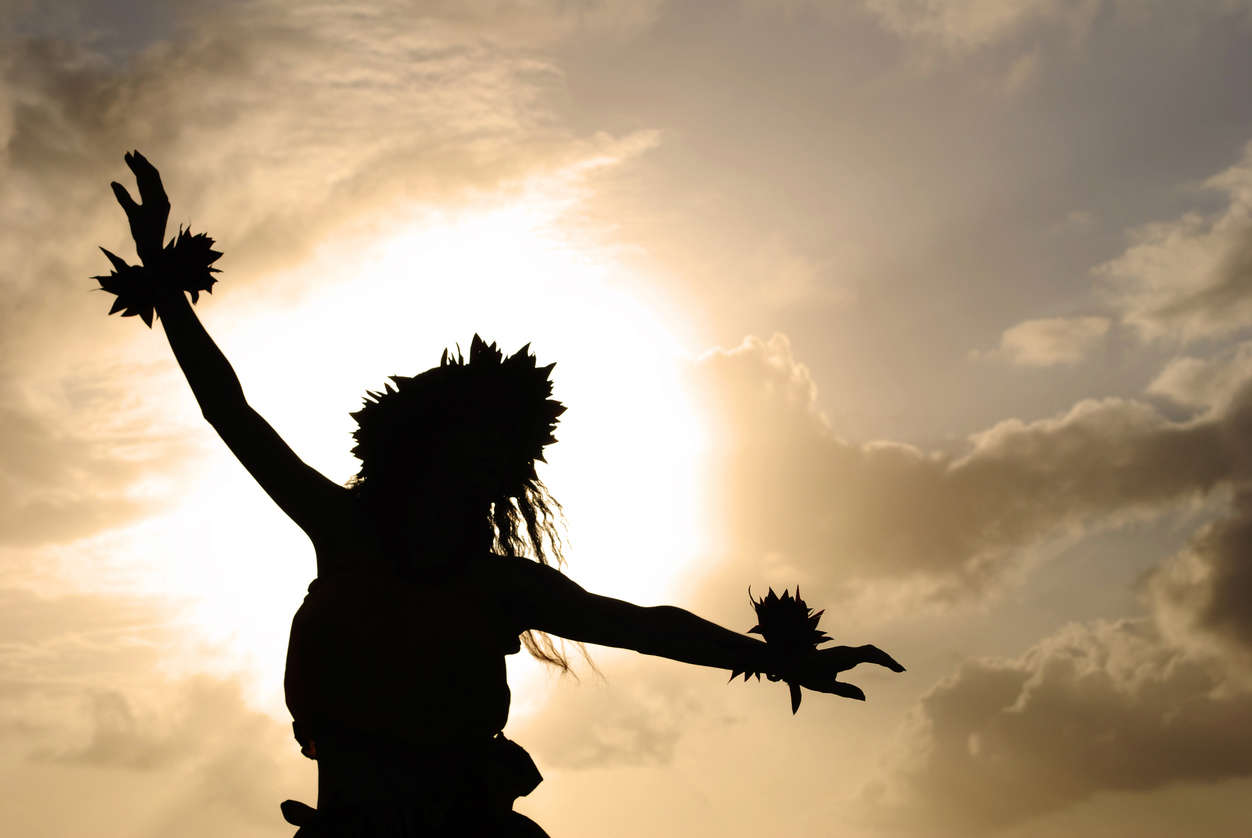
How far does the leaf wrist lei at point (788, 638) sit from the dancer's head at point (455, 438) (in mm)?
1607

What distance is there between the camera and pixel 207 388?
698cm

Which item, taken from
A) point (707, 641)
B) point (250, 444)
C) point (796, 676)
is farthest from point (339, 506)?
point (796, 676)

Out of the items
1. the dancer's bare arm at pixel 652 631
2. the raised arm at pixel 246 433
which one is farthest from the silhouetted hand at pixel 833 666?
the raised arm at pixel 246 433

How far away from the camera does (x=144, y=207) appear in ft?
24.0

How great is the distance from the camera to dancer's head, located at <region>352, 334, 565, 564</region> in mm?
7172

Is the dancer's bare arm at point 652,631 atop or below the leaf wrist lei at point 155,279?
below

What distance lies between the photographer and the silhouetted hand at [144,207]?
7.28 meters

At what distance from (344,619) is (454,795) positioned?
1041mm

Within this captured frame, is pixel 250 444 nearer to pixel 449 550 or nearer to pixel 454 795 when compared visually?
pixel 449 550

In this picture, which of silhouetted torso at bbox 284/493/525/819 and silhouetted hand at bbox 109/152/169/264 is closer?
silhouetted torso at bbox 284/493/525/819

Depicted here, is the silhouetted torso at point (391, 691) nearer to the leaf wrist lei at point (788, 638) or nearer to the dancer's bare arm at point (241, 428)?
the dancer's bare arm at point (241, 428)

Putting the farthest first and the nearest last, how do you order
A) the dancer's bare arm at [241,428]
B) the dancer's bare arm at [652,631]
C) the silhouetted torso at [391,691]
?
the dancer's bare arm at [652,631] < the dancer's bare arm at [241,428] < the silhouetted torso at [391,691]

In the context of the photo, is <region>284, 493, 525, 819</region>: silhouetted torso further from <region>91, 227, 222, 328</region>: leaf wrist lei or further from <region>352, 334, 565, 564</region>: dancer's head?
<region>91, 227, 222, 328</region>: leaf wrist lei

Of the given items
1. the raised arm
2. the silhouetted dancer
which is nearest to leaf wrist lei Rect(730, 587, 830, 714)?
the silhouetted dancer
